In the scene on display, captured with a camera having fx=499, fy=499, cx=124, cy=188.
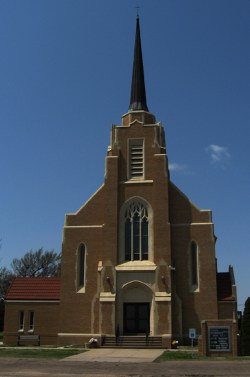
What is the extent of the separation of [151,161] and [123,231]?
19.8ft

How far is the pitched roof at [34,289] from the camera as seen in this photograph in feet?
128

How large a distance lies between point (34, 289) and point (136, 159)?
13.2m

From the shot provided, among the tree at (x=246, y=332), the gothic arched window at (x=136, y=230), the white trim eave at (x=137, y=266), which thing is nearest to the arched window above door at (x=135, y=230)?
the gothic arched window at (x=136, y=230)

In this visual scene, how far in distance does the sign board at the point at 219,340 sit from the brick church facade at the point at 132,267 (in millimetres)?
7916

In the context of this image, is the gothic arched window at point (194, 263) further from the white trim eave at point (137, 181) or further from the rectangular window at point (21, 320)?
the rectangular window at point (21, 320)

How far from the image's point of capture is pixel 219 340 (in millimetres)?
26625

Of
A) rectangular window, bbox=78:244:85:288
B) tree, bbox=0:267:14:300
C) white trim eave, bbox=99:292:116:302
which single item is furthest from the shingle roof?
tree, bbox=0:267:14:300

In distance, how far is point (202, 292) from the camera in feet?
119

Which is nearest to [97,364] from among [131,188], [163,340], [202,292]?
[163,340]

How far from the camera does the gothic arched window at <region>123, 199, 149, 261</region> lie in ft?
123

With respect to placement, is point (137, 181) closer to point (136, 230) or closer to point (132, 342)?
point (136, 230)

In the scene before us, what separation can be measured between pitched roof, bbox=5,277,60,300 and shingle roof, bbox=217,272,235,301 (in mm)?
12371

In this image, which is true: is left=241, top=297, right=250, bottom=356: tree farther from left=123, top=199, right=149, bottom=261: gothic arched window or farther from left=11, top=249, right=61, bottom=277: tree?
left=11, top=249, right=61, bottom=277: tree

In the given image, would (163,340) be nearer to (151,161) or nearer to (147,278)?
(147,278)
